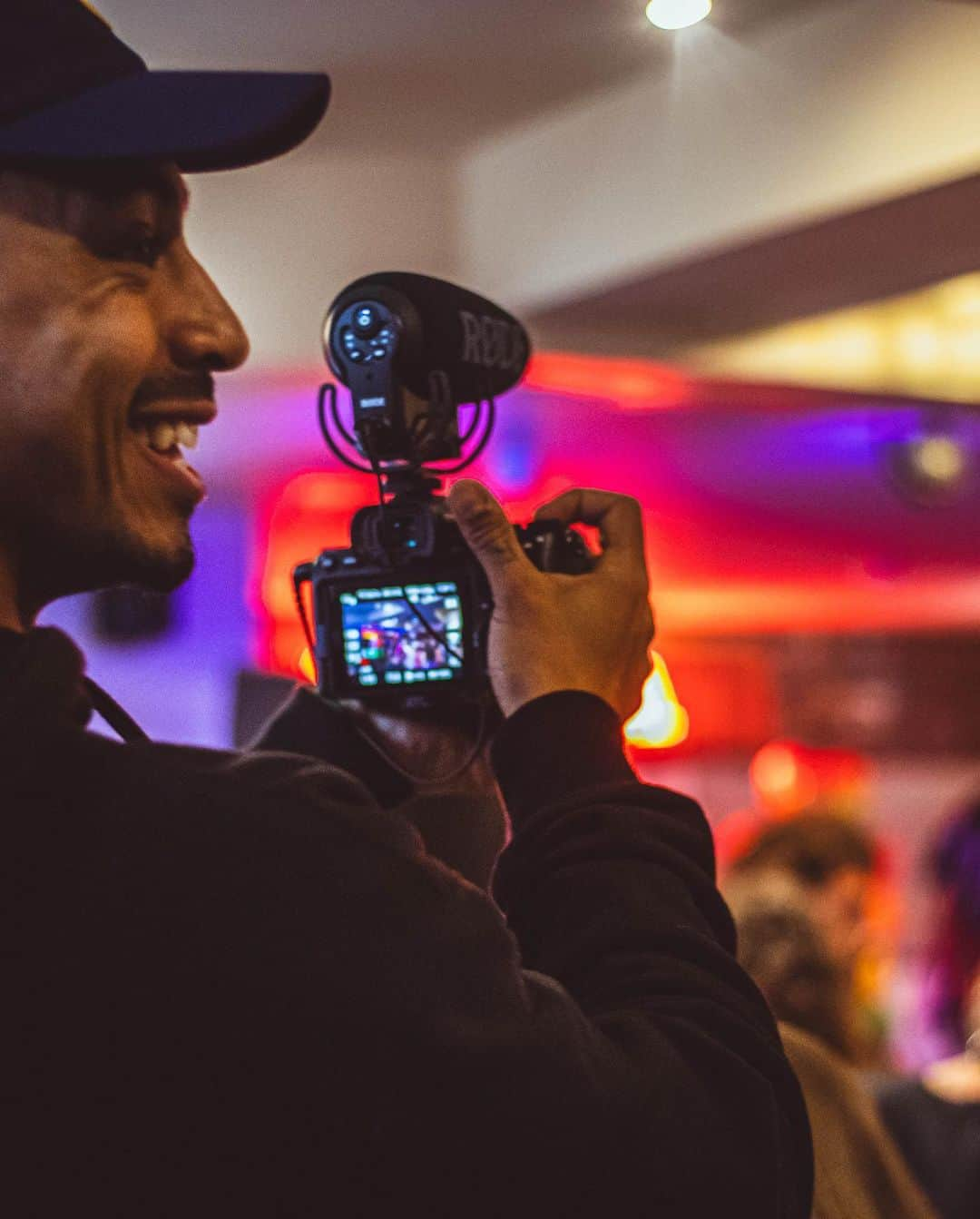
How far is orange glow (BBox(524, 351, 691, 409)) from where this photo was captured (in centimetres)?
338

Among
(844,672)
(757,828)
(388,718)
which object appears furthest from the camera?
(844,672)

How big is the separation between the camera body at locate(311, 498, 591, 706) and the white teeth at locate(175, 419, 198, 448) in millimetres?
228

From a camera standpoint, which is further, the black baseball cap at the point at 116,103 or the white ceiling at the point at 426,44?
the white ceiling at the point at 426,44

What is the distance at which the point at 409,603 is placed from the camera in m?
1.06

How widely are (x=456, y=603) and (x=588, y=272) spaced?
2114 mm

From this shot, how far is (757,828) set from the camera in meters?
3.47

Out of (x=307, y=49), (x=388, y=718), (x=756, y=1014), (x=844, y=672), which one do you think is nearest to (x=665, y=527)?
(x=844, y=672)

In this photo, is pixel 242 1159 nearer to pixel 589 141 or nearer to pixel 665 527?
pixel 589 141

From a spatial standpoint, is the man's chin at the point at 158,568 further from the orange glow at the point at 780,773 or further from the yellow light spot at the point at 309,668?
the orange glow at the point at 780,773

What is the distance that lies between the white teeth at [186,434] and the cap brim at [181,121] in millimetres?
135

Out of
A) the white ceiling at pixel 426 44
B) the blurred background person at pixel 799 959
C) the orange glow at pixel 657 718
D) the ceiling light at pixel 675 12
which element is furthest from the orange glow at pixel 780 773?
the ceiling light at pixel 675 12

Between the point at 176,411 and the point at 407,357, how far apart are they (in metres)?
0.27

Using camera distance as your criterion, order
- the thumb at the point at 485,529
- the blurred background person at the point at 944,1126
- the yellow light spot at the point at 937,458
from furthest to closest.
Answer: the yellow light spot at the point at 937,458, the blurred background person at the point at 944,1126, the thumb at the point at 485,529

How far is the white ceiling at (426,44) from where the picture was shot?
6.84 ft
